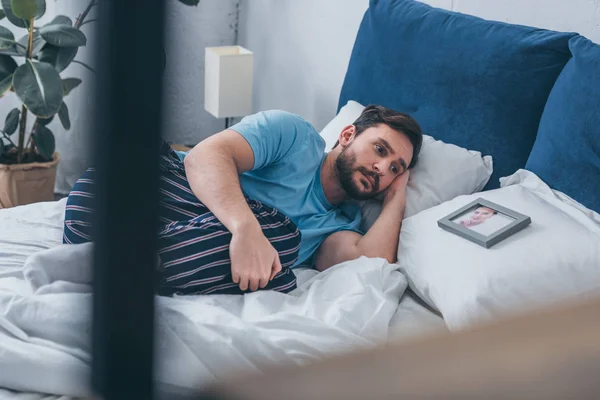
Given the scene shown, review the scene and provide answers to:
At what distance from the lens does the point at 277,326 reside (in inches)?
53.6

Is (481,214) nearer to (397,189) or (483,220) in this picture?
(483,220)

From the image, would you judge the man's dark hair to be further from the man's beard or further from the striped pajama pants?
the striped pajama pants

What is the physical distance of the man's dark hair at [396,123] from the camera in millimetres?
1832

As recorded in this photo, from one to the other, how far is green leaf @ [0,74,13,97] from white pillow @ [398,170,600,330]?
167 centimetres

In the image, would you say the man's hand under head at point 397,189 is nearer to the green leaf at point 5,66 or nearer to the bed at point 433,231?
the bed at point 433,231

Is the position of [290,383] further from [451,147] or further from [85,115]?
[451,147]

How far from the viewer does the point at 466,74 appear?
6.18ft

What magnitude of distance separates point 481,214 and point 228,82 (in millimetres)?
1674

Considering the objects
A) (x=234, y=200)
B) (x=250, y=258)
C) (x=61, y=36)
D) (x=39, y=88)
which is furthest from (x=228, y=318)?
(x=61, y=36)

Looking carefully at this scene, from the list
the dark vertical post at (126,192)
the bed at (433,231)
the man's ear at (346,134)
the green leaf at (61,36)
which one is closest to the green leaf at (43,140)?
the green leaf at (61,36)

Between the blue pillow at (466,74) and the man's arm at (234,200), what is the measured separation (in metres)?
0.57

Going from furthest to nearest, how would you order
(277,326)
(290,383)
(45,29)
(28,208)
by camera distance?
1. (45,29)
2. (28,208)
3. (277,326)
4. (290,383)


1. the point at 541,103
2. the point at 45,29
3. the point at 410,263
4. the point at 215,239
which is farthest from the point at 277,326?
the point at 45,29

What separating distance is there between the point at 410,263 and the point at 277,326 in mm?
399
